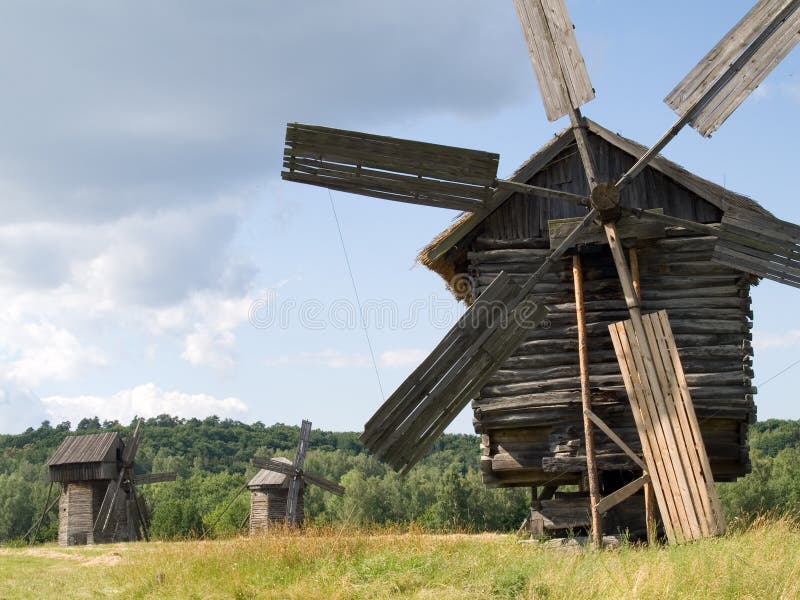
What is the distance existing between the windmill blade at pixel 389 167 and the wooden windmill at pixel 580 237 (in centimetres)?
1

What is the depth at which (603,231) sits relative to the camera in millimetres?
11180

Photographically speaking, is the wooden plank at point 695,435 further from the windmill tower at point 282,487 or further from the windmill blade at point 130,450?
the windmill blade at point 130,450

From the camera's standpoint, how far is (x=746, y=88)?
32.9 ft

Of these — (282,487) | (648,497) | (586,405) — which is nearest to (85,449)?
(282,487)

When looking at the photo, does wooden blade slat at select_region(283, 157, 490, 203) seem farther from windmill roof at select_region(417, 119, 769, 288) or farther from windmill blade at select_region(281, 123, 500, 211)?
windmill roof at select_region(417, 119, 769, 288)

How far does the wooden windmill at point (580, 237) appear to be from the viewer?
9492mm

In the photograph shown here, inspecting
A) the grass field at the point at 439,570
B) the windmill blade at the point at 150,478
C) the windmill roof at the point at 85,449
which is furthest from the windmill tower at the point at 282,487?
the grass field at the point at 439,570

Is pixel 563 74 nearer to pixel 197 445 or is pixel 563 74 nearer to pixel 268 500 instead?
pixel 268 500

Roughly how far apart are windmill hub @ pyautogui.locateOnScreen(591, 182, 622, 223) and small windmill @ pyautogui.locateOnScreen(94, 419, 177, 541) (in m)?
25.8

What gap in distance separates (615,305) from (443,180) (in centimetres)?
352

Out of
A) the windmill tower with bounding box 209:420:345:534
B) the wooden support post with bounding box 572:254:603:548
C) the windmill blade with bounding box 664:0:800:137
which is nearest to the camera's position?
the windmill blade with bounding box 664:0:800:137

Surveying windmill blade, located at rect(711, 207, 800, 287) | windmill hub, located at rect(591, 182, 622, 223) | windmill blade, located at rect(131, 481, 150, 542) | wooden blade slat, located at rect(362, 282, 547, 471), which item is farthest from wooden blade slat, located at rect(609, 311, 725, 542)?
windmill blade, located at rect(131, 481, 150, 542)

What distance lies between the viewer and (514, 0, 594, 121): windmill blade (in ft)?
36.2

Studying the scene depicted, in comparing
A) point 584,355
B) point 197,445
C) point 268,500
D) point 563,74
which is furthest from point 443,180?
point 197,445
